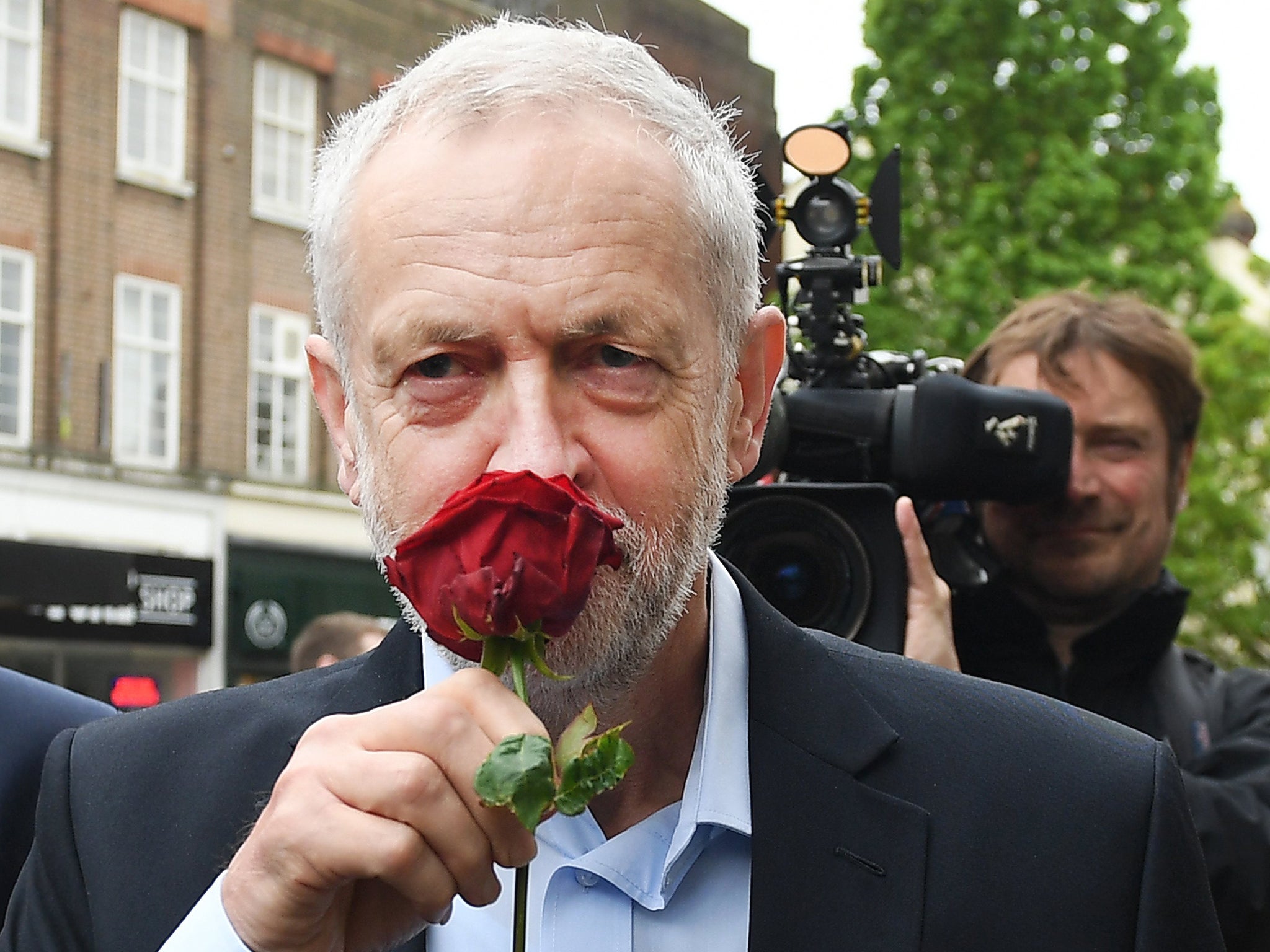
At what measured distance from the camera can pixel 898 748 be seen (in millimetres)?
1916

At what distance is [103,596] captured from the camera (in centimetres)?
1547

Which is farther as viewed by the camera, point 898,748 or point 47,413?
point 47,413

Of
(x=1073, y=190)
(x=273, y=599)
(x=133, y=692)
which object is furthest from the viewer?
(x=1073, y=190)

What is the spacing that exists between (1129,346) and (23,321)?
14.0 m

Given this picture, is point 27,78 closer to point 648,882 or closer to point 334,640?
point 334,640

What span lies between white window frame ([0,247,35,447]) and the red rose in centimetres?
1480

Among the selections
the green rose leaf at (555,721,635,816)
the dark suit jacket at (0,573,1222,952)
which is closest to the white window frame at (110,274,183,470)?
the dark suit jacket at (0,573,1222,952)

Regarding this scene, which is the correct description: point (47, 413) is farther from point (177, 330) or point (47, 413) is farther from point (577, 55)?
point (577, 55)

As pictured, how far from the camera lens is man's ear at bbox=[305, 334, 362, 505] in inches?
75.6

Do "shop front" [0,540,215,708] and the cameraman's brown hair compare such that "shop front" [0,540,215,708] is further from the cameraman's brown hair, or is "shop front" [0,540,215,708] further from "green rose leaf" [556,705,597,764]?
"green rose leaf" [556,705,597,764]

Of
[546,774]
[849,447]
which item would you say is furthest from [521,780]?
[849,447]

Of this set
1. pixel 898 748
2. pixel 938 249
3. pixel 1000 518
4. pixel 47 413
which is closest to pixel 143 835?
pixel 898 748

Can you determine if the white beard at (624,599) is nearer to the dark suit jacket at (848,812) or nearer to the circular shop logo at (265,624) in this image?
the dark suit jacket at (848,812)

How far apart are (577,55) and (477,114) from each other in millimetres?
181
